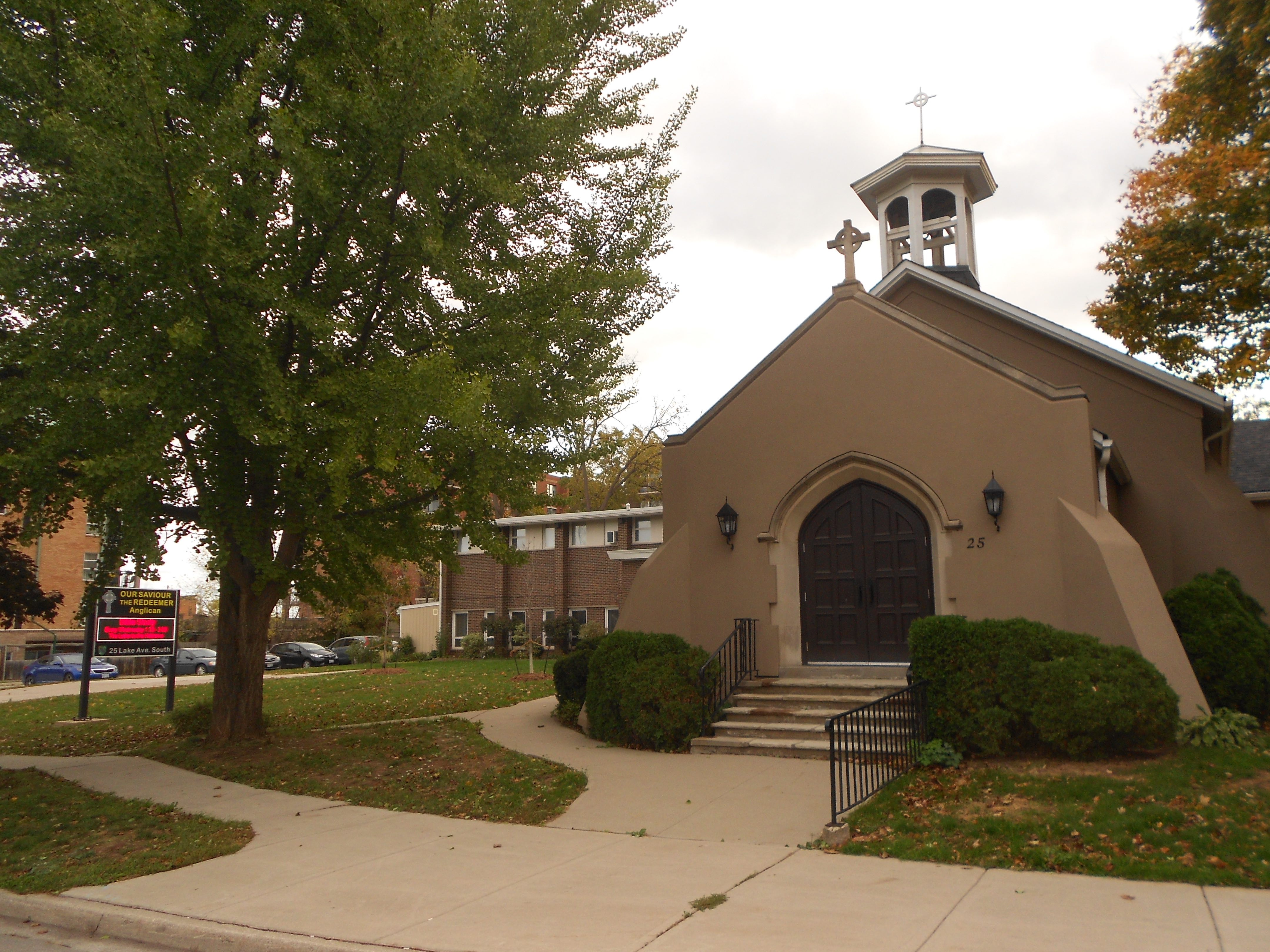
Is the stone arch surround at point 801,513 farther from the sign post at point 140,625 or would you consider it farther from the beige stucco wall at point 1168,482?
the sign post at point 140,625

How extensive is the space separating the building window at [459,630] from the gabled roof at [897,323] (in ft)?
74.6

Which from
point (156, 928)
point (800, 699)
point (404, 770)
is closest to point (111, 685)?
point (404, 770)

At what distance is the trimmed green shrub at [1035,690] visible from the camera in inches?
326

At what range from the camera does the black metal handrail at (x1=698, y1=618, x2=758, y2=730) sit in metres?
11.0

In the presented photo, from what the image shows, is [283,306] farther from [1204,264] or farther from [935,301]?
[1204,264]

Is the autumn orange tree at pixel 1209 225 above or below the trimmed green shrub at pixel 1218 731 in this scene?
above

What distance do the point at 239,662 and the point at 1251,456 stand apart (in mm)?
18474

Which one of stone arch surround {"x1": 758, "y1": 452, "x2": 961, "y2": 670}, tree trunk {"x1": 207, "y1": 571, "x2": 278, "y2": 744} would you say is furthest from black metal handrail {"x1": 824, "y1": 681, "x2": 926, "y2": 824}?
tree trunk {"x1": 207, "y1": 571, "x2": 278, "y2": 744}

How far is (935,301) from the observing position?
1619cm

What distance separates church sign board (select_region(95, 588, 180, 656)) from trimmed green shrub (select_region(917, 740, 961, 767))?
1390cm

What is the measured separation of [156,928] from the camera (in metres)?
5.53

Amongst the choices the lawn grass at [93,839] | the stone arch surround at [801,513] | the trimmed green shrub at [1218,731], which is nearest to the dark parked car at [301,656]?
the lawn grass at [93,839]

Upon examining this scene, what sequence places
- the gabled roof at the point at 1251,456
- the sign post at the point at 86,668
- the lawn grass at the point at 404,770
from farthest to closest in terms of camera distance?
the sign post at the point at 86,668 < the gabled roof at the point at 1251,456 < the lawn grass at the point at 404,770

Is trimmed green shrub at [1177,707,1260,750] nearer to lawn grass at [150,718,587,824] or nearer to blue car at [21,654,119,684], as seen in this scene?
lawn grass at [150,718,587,824]
